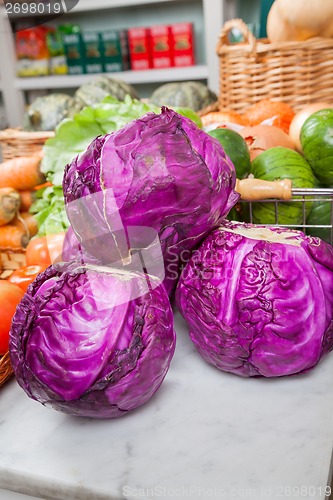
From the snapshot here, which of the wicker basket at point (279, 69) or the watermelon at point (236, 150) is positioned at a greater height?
the wicker basket at point (279, 69)

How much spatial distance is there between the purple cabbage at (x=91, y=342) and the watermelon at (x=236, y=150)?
1.42 feet

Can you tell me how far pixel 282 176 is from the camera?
38.4 inches

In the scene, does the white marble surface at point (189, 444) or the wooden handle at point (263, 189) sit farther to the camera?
the wooden handle at point (263, 189)

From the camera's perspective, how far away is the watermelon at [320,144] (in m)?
1.01

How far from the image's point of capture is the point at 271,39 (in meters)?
1.66

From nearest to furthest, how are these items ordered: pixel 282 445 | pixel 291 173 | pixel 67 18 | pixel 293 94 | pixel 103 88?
pixel 282 445 < pixel 291 173 < pixel 293 94 < pixel 103 88 < pixel 67 18

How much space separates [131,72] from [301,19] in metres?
1.73

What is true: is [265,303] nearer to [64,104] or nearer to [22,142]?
[22,142]

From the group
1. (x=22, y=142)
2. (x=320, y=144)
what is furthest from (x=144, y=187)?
(x=22, y=142)

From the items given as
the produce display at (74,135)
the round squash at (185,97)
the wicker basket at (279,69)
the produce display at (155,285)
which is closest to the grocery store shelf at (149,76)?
the round squash at (185,97)

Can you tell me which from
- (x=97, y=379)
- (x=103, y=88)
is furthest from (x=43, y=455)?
(x=103, y=88)

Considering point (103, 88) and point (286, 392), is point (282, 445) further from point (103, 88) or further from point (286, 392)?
point (103, 88)

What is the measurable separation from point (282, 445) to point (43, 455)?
283mm

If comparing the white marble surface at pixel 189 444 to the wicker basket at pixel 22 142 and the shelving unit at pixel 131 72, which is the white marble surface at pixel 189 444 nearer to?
the wicker basket at pixel 22 142
